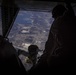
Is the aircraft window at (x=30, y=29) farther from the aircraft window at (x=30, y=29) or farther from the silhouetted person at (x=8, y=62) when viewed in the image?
the silhouetted person at (x=8, y=62)

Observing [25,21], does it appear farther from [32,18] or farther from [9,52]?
[9,52]

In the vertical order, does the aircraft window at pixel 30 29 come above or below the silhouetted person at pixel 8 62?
below

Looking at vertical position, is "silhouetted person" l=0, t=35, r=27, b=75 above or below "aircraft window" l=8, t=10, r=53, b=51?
above

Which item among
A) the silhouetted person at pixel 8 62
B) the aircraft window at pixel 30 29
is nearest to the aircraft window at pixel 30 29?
the aircraft window at pixel 30 29

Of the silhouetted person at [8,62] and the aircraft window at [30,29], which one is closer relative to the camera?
the silhouetted person at [8,62]

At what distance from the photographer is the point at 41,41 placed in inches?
143

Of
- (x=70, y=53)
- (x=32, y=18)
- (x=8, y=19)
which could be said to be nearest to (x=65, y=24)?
(x=70, y=53)

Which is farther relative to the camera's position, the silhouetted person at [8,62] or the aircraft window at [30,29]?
the aircraft window at [30,29]

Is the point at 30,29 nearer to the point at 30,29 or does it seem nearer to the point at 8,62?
the point at 30,29

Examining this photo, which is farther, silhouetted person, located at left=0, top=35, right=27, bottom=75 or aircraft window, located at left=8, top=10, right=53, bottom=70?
aircraft window, located at left=8, top=10, right=53, bottom=70

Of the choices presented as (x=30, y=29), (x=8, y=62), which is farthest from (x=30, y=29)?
(x=8, y=62)

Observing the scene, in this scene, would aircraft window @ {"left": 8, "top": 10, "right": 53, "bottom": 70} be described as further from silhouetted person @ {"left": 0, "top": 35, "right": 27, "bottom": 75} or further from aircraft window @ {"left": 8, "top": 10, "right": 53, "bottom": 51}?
silhouetted person @ {"left": 0, "top": 35, "right": 27, "bottom": 75}

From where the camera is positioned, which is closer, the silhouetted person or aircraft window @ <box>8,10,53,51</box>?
the silhouetted person

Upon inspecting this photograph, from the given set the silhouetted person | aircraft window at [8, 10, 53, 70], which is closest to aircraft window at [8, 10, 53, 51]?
aircraft window at [8, 10, 53, 70]
